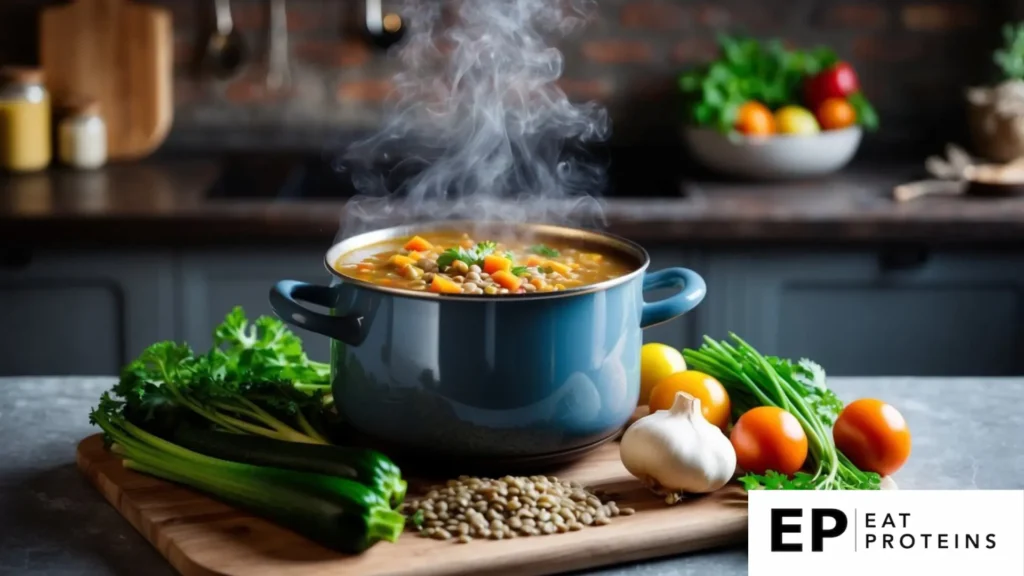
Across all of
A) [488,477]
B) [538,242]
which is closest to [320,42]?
[538,242]

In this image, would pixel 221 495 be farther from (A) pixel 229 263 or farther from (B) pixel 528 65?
(B) pixel 528 65

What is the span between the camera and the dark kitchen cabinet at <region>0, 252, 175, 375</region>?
273cm

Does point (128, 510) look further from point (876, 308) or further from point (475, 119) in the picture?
point (475, 119)

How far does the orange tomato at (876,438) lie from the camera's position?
50.8 inches

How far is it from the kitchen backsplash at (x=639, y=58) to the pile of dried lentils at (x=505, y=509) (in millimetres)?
2323

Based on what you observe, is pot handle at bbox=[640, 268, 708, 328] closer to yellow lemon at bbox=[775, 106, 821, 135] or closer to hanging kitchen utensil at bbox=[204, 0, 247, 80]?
yellow lemon at bbox=[775, 106, 821, 135]

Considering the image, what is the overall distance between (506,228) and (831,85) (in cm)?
181

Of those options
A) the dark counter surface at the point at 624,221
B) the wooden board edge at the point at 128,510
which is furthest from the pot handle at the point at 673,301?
the dark counter surface at the point at 624,221

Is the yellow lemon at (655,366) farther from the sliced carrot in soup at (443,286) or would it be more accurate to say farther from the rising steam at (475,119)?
the rising steam at (475,119)

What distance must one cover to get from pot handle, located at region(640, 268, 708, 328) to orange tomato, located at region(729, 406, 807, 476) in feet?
0.42

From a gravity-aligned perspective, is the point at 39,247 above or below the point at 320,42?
below

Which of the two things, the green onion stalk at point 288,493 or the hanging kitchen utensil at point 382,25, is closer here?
the green onion stalk at point 288,493

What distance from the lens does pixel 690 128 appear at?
312 cm

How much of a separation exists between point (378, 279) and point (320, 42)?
2.16m
